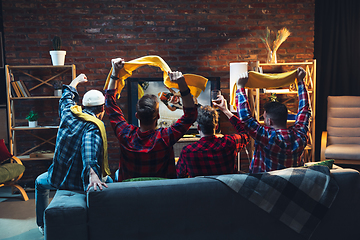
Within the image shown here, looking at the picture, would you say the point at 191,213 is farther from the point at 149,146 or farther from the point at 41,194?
the point at 41,194

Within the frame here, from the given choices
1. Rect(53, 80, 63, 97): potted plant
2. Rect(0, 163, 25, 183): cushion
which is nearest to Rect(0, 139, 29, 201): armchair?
Rect(0, 163, 25, 183): cushion

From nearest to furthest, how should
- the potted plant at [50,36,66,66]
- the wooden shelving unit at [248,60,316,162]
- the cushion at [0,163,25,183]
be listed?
the cushion at [0,163,25,183]
the potted plant at [50,36,66,66]
the wooden shelving unit at [248,60,316,162]

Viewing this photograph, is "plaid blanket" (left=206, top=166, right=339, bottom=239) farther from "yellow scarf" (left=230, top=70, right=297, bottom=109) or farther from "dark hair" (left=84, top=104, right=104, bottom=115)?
"dark hair" (left=84, top=104, right=104, bottom=115)

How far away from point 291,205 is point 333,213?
0.26 metres

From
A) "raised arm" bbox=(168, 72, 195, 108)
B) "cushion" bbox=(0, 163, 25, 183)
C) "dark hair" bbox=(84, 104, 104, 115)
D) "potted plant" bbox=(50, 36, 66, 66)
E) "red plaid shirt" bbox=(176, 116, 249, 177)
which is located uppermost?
"potted plant" bbox=(50, 36, 66, 66)

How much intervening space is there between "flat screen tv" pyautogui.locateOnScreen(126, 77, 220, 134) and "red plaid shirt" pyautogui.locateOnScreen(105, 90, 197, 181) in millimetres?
A: 2139

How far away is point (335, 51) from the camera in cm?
433

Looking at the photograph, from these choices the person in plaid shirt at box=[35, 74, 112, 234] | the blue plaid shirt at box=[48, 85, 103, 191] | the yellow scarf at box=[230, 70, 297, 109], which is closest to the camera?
A: the person in plaid shirt at box=[35, 74, 112, 234]

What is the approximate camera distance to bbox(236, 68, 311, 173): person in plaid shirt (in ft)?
6.15

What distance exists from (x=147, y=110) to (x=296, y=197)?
96cm

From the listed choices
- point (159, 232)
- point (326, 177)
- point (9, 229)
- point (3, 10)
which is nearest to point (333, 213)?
point (326, 177)

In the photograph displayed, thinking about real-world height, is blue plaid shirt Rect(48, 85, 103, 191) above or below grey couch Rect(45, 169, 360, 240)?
above

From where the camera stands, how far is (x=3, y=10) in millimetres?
3783

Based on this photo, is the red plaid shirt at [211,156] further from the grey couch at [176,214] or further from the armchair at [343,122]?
the armchair at [343,122]
